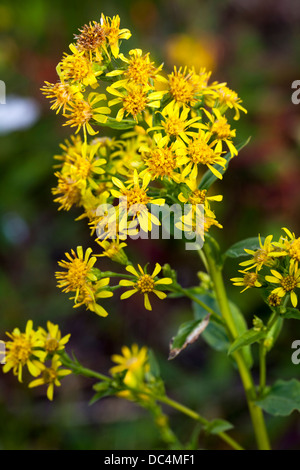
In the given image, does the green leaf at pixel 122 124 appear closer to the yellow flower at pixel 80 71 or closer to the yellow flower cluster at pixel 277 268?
the yellow flower at pixel 80 71

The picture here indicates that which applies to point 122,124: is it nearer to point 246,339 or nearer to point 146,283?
point 146,283

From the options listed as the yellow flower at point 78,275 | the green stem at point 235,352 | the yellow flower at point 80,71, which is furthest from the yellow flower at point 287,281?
the yellow flower at point 80,71

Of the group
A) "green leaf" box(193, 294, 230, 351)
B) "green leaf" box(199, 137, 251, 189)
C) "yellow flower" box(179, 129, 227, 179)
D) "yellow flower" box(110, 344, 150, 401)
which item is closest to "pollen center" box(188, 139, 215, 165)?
"yellow flower" box(179, 129, 227, 179)

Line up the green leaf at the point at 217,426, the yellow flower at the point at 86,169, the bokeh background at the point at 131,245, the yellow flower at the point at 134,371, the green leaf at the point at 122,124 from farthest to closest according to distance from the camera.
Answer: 1. the bokeh background at the point at 131,245
2. the yellow flower at the point at 134,371
3. the green leaf at the point at 217,426
4. the yellow flower at the point at 86,169
5. the green leaf at the point at 122,124

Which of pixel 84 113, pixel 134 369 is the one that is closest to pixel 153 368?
pixel 134 369

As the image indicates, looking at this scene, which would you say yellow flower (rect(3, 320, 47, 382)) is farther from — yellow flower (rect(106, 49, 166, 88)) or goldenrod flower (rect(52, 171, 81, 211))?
yellow flower (rect(106, 49, 166, 88))

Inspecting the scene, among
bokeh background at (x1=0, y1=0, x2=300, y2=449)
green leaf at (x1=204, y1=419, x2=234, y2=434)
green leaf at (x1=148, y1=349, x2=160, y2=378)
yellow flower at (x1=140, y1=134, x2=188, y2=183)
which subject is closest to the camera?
yellow flower at (x1=140, y1=134, x2=188, y2=183)
